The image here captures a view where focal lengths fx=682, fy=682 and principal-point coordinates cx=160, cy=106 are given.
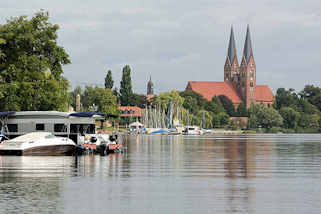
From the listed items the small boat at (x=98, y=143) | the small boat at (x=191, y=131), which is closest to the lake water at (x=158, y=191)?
the small boat at (x=98, y=143)

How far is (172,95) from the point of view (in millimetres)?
188375

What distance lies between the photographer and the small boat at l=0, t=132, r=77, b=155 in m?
44.8

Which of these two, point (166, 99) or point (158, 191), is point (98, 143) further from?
point (166, 99)

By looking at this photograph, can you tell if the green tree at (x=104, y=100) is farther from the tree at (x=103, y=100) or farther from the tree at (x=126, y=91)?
the tree at (x=126, y=91)

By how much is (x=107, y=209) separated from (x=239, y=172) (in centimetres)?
1358

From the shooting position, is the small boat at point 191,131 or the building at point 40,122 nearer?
the building at point 40,122

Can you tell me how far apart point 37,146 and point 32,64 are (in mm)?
17432

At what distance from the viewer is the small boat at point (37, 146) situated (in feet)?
147

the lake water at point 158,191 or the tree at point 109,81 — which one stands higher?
the tree at point 109,81

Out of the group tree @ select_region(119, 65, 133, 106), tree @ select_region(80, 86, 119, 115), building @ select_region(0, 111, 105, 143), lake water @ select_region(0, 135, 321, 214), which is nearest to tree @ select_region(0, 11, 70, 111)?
building @ select_region(0, 111, 105, 143)

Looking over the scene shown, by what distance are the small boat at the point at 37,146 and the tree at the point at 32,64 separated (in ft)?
43.7

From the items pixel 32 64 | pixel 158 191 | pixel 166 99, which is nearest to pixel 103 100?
pixel 166 99

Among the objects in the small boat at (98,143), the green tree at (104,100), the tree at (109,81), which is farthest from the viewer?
the tree at (109,81)

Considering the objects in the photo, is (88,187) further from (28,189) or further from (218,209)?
(218,209)
